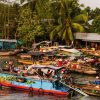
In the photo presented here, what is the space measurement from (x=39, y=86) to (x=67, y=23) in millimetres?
28121

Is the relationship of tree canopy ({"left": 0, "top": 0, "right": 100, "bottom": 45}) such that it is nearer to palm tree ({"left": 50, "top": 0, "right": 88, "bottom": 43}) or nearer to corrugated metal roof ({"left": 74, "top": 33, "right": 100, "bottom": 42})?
palm tree ({"left": 50, "top": 0, "right": 88, "bottom": 43})

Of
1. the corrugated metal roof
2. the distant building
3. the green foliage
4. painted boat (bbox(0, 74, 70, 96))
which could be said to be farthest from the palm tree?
painted boat (bbox(0, 74, 70, 96))

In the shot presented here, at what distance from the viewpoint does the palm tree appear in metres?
57.5

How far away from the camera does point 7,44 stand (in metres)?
61.0

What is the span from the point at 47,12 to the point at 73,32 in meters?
5.32

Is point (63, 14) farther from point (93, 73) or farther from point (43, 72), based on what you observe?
point (43, 72)

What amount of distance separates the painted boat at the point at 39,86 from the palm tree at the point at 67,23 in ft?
87.0

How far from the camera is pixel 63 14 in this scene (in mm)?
58094

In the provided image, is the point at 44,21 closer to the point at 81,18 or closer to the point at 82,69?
the point at 81,18

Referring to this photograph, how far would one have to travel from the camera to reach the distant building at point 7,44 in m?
60.3

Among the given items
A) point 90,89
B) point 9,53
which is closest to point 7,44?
point 9,53

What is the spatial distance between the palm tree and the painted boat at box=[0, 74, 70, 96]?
26.5 meters

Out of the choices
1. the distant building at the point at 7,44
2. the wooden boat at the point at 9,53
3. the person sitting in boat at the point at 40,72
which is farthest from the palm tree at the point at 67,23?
the person sitting in boat at the point at 40,72

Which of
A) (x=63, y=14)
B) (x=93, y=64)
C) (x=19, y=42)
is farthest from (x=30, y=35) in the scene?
(x=93, y=64)
